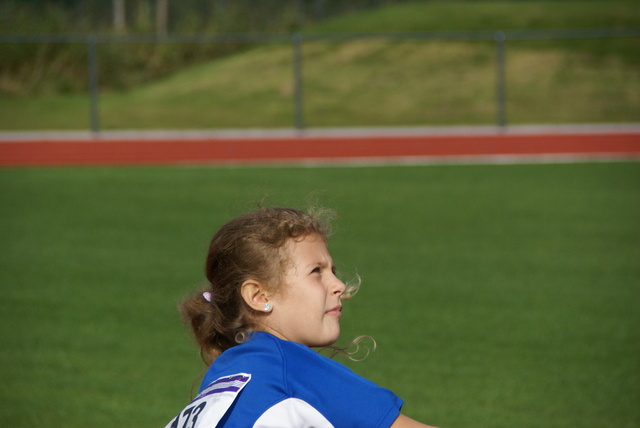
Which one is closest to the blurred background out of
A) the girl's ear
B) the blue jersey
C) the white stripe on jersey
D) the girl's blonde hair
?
the girl's blonde hair

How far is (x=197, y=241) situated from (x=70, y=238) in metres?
1.28

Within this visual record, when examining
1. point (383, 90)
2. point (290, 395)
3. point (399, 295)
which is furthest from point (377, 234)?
point (383, 90)

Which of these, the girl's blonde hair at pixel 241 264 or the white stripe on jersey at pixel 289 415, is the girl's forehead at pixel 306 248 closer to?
the girl's blonde hair at pixel 241 264

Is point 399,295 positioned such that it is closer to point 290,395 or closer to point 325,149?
point 290,395

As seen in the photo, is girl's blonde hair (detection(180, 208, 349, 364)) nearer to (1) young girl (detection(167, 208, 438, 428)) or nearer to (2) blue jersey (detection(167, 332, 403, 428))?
(1) young girl (detection(167, 208, 438, 428))

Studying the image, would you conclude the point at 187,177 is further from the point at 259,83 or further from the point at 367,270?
the point at 259,83

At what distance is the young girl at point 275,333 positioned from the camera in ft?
6.62

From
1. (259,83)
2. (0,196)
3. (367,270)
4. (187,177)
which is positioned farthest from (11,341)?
(259,83)

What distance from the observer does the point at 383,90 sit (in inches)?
921

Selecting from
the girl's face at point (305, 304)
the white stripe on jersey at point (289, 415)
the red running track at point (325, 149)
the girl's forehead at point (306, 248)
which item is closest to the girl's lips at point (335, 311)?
the girl's face at point (305, 304)

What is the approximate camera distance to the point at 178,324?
19.8 ft

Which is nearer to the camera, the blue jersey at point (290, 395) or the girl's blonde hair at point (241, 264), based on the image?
the blue jersey at point (290, 395)

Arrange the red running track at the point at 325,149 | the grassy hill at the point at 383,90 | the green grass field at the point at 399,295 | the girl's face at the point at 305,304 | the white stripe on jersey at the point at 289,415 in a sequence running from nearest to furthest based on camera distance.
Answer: the white stripe on jersey at the point at 289,415
the girl's face at the point at 305,304
the green grass field at the point at 399,295
the red running track at the point at 325,149
the grassy hill at the point at 383,90

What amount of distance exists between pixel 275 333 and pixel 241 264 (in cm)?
18
